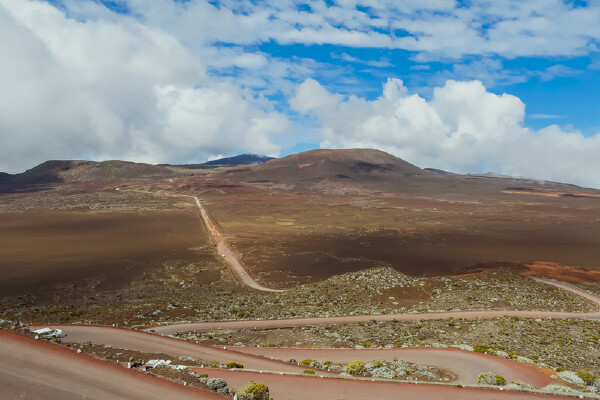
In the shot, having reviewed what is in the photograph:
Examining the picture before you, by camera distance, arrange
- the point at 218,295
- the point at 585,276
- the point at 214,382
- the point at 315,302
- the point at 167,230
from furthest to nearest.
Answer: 1. the point at 167,230
2. the point at 585,276
3. the point at 218,295
4. the point at 315,302
5. the point at 214,382

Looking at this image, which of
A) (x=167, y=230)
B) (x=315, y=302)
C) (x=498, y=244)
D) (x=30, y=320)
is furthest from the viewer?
(x=167, y=230)

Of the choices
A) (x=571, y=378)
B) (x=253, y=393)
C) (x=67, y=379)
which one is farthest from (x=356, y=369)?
(x=67, y=379)

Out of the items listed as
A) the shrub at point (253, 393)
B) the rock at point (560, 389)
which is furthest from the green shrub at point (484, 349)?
the shrub at point (253, 393)

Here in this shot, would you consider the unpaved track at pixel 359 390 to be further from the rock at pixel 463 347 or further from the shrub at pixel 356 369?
the rock at pixel 463 347

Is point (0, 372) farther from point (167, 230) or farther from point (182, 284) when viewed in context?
point (167, 230)

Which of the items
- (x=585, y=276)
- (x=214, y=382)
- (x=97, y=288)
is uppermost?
(x=214, y=382)

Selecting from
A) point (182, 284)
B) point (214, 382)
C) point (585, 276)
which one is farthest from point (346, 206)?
point (214, 382)

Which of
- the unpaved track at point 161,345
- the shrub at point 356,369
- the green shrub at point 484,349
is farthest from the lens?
the green shrub at point 484,349
